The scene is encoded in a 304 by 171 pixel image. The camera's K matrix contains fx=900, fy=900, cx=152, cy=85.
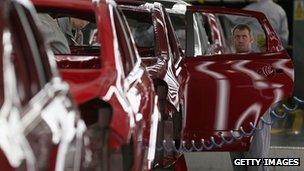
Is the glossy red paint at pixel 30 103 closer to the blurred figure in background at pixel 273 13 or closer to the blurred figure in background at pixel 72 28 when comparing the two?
the blurred figure in background at pixel 72 28

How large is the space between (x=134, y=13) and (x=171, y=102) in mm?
1004

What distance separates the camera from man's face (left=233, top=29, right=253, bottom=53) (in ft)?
27.9

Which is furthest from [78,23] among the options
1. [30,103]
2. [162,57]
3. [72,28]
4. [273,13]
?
[30,103]

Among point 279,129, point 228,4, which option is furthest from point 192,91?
point 228,4

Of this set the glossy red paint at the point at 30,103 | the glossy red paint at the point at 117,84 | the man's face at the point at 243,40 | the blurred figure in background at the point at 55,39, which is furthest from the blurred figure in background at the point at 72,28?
the glossy red paint at the point at 30,103

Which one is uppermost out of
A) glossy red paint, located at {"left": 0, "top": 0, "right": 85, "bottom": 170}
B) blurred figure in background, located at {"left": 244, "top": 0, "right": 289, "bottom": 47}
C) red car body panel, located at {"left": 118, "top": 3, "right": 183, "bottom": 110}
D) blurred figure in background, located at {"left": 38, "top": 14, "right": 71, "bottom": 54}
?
glossy red paint, located at {"left": 0, "top": 0, "right": 85, "bottom": 170}

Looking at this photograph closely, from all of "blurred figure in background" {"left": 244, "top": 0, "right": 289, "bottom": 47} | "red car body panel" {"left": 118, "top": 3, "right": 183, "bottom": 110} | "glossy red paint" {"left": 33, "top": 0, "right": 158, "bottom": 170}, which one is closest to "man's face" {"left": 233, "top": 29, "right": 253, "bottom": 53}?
"red car body panel" {"left": 118, "top": 3, "right": 183, "bottom": 110}

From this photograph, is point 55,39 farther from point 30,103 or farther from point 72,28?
point 72,28

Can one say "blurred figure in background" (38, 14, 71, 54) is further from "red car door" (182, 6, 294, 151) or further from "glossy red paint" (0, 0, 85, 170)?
"red car door" (182, 6, 294, 151)

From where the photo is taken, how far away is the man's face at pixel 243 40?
8.51 m

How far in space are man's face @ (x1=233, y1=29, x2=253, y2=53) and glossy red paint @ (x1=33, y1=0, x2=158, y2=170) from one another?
272 centimetres

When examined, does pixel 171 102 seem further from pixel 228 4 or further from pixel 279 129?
pixel 228 4

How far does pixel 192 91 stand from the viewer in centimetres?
780

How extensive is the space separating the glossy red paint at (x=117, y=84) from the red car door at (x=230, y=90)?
1.90 metres
